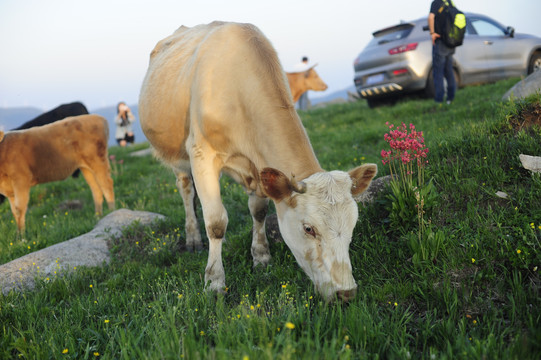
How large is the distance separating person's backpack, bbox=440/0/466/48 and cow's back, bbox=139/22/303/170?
6287 mm

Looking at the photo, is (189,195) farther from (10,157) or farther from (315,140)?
(315,140)

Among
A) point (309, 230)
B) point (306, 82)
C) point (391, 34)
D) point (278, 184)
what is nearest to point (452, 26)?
point (391, 34)

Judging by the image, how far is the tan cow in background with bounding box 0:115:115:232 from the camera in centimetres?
700

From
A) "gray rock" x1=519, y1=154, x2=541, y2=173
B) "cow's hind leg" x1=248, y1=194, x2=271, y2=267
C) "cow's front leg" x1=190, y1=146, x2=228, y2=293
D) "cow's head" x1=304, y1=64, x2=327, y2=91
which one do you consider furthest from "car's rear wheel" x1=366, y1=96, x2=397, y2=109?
"cow's front leg" x1=190, y1=146, x2=228, y2=293

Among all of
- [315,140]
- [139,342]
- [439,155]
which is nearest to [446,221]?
[439,155]

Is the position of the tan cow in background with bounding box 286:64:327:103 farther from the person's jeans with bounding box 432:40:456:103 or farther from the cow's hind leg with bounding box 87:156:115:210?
the cow's hind leg with bounding box 87:156:115:210

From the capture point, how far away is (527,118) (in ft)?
15.8

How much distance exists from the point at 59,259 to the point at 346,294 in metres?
3.49

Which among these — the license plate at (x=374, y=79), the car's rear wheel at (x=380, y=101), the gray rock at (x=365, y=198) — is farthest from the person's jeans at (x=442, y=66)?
the gray rock at (x=365, y=198)

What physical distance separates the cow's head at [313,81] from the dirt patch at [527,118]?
39.7 feet

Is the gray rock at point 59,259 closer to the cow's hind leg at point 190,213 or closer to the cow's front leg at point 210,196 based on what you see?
the cow's hind leg at point 190,213

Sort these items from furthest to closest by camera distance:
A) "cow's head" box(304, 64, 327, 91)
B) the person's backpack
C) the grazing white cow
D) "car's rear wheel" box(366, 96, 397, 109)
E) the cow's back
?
"cow's head" box(304, 64, 327, 91)
"car's rear wheel" box(366, 96, 397, 109)
the person's backpack
the cow's back
the grazing white cow

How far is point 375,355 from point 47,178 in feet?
23.4

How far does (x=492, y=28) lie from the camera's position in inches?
482
